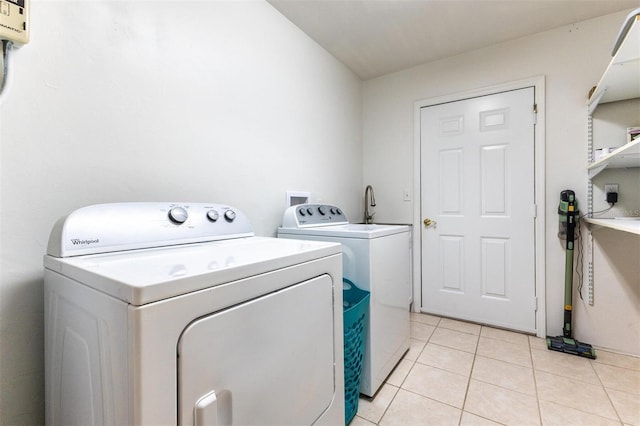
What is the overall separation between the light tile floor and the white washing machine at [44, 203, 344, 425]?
67 cm

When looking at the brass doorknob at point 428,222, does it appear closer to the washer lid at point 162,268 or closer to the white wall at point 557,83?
the white wall at point 557,83

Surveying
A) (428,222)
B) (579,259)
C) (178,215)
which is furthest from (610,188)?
(178,215)

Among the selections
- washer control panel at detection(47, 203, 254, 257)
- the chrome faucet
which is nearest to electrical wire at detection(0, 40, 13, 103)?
washer control panel at detection(47, 203, 254, 257)

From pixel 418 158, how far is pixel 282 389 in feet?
8.21

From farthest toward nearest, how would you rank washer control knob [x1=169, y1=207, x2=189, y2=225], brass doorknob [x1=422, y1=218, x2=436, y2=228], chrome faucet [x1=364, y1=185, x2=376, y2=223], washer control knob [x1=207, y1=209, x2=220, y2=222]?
1. chrome faucet [x1=364, y1=185, x2=376, y2=223]
2. brass doorknob [x1=422, y1=218, x2=436, y2=228]
3. washer control knob [x1=207, y1=209, x2=220, y2=222]
4. washer control knob [x1=169, y1=207, x2=189, y2=225]

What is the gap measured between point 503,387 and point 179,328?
191cm

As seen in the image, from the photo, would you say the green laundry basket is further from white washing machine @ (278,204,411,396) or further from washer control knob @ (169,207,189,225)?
washer control knob @ (169,207,189,225)

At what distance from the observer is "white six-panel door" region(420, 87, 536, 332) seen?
235 centimetres

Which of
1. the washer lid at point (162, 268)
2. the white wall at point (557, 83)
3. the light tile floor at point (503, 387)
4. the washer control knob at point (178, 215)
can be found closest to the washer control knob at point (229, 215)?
the washer control knob at point (178, 215)

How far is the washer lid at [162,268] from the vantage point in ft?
1.76

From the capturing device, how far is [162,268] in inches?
26.3

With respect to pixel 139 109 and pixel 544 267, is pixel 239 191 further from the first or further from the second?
pixel 544 267

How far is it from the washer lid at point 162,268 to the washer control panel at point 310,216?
90 centimetres

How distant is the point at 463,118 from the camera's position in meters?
2.59
